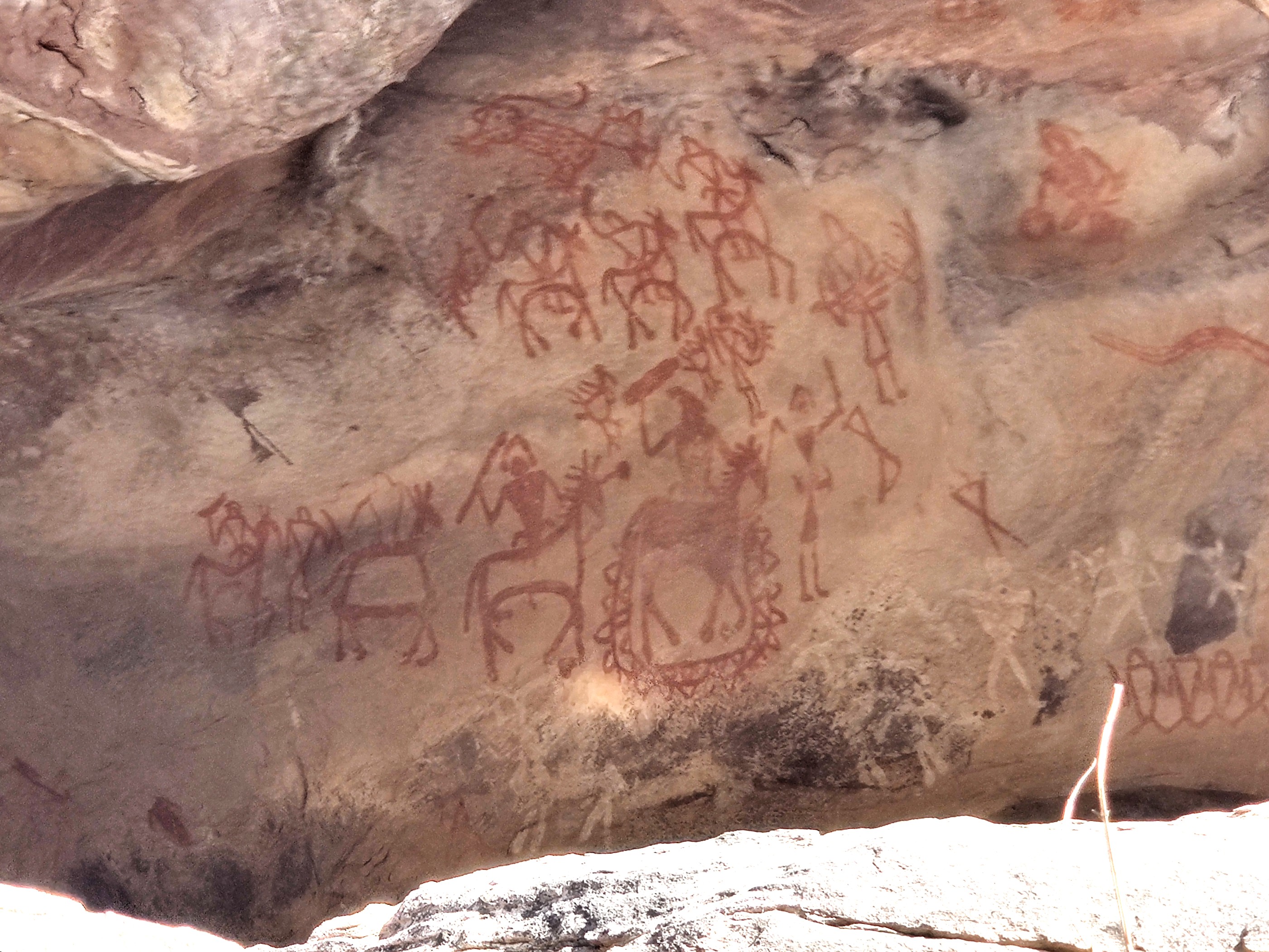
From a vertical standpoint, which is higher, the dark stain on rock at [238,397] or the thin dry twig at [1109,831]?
the thin dry twig at [1109,831]

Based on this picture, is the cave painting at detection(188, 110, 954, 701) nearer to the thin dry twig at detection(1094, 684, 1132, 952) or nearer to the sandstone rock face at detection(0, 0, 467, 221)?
the sandstone rock face at detection(0, 0, 467, 221)

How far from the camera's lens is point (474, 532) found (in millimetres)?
3062

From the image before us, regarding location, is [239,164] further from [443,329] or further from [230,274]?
[443,329]

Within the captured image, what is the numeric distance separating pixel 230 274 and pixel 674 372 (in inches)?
44.6

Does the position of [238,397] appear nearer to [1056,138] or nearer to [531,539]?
[531,539]

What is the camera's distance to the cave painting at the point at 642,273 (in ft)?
9.98

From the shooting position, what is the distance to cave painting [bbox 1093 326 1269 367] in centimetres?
312

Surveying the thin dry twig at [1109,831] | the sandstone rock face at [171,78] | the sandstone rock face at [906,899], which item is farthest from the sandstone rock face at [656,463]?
the thin dry twig at [1109,831]

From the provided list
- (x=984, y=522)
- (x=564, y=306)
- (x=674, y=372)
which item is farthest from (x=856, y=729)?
(x=564, y=306)

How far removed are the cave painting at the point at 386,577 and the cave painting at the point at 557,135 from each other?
881 millimetres

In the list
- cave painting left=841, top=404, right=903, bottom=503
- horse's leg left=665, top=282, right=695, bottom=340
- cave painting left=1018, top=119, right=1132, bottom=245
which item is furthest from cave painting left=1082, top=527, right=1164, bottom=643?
horse's leg left=665, top=282, right=695, bottom=340

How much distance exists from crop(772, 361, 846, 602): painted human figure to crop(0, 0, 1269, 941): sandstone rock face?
1cm

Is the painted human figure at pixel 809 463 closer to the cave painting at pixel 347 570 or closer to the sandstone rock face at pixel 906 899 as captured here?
the cave painting at pixel 347 570

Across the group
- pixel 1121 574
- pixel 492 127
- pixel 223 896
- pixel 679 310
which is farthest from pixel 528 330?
pixel 1121 574
